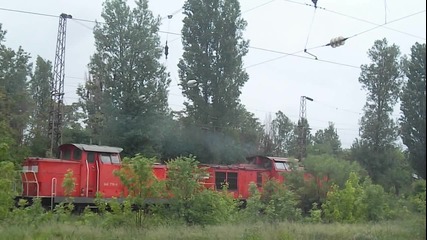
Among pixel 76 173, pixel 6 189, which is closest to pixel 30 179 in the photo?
pixel 76 173

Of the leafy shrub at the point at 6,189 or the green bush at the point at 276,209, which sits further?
the green bush at the point at 276,209

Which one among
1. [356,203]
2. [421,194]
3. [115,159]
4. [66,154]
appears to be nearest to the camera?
[421,194]

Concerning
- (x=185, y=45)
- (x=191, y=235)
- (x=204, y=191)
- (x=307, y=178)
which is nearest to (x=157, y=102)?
(x=185, y=45)

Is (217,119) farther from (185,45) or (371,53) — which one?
(371,53)

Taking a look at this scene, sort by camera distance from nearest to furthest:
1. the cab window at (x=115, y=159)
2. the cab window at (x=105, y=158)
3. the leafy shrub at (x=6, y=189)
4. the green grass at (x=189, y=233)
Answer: the green grass at (x=189, y=233) → the leafy shrub at (x=6, y=189) → the cab window at (x=105, y=158) → the cab window at (x=115, y=159)

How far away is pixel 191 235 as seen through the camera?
14.3m

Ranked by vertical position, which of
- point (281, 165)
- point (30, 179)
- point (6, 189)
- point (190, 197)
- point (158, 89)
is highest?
point (158, 89)

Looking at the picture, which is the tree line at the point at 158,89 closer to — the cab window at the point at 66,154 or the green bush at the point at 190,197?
the cab window at the point at 66,154

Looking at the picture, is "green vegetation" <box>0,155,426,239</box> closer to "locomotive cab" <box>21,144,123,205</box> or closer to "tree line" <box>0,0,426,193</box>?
"locomotive cab" <box>21,144,123,205</box>

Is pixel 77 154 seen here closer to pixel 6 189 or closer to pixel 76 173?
pixel 76 173

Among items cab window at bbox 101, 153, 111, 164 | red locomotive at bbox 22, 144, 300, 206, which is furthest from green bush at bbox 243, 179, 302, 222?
cab window at bbox 101, 153, 111, 164

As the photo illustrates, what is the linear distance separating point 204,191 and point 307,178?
11.3 m

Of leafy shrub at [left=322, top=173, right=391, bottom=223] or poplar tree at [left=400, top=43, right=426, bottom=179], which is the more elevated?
poplar tree at [left=400, top=43, right=426, bottom=179]

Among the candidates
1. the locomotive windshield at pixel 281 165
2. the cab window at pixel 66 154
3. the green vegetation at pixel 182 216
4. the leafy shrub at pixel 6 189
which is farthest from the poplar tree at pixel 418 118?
the locomotive windshield at pixel 281 165
